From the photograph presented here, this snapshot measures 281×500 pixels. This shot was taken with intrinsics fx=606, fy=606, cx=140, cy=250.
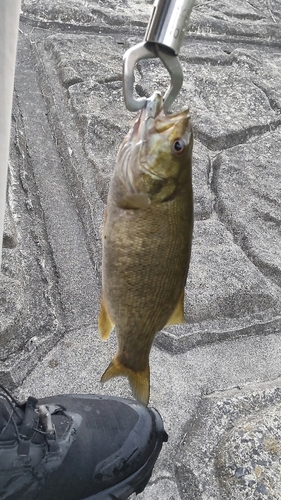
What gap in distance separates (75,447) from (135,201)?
0.60 metres

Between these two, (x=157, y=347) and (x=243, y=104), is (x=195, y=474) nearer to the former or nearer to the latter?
(x=157, y=347)

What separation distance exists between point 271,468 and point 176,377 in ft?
1.21

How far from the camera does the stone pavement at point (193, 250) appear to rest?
4.99 ft

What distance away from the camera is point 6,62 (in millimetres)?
1172

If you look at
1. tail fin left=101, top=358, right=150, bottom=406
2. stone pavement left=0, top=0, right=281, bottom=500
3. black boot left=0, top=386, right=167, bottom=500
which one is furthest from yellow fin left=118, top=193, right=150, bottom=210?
stone pavement left=0, top=0, right=281, bottom=500

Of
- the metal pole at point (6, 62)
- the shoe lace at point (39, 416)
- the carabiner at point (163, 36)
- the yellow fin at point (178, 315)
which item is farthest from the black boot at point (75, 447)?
the carabiner at point (163, 36)

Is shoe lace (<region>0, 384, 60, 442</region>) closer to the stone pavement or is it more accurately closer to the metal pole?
the stone pavement

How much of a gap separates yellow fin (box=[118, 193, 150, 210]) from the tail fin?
1.14 feet

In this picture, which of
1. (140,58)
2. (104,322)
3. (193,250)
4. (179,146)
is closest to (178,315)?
(104,322)

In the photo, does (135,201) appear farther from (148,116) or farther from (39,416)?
(39,416)

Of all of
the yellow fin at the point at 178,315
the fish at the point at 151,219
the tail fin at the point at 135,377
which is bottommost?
the tail fin at the point at 135,377

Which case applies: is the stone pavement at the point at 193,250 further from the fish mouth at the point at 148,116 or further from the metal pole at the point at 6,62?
the fish mouth at the point at 148,116

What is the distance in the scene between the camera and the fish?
112cm

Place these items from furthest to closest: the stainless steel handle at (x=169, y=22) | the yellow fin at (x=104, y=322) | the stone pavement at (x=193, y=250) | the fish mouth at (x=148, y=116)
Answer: the stone pavement at (x=193, y=250), the yellow fin at (x=104, y=322), the fish mouth at (x=148, y=116), the stainless steel handle at (x=169, y=22)
